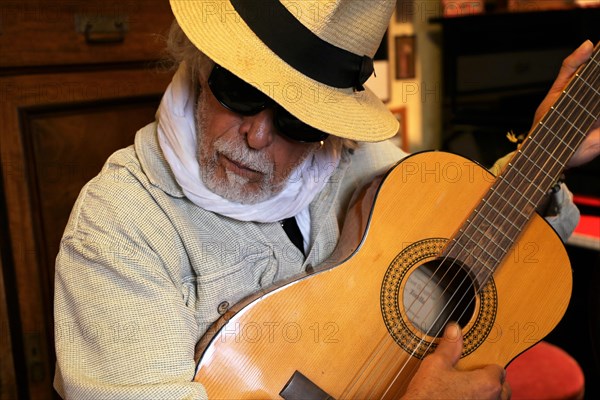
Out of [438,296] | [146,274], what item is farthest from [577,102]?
[146,274]

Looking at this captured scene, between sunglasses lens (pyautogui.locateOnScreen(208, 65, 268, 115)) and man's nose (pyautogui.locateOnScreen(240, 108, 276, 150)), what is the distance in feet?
0.08

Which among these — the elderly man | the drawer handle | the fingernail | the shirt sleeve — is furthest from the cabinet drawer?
the fingernail

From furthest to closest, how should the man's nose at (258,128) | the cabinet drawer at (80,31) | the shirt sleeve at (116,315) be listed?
the cabinet drawer at (80,31) → the man's nose at (258,128) → the shirt sleeve at (116,315)

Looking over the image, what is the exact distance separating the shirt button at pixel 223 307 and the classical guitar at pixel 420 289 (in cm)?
3

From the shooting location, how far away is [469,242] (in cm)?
112

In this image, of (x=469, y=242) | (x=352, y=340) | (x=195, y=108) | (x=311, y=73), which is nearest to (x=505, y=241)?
(x=469, y=242)

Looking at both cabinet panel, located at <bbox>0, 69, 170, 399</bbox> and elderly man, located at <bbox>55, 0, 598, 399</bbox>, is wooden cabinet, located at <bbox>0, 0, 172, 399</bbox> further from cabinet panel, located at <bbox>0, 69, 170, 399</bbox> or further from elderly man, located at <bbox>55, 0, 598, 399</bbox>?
elderly man, located at <bbox>55, 0, 598, 399</bbox>

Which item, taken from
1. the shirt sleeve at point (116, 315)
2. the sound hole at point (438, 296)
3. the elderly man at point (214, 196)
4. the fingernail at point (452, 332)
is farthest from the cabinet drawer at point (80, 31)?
the fingernail at point (452, 332)

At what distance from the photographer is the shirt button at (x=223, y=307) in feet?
3.57

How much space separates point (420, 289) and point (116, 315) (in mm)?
551

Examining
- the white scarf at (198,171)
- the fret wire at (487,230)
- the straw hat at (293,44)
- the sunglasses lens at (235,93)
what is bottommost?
the fret wire at (487,230)

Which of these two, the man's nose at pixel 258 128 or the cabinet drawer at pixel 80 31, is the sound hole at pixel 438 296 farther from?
the cabinet drawer at pixel 80 31

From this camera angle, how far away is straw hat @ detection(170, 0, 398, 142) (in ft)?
3.11

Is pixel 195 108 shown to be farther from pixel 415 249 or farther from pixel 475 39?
pixel 475 39
